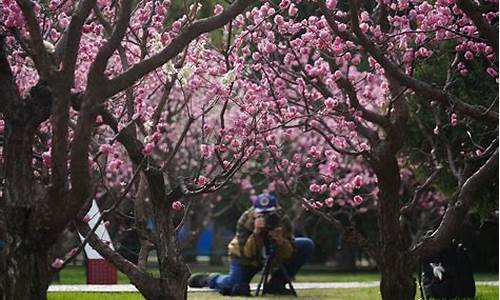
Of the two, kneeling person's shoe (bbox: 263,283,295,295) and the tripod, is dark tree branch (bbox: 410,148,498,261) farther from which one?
kneeling person's shoe (bbox: 263,283,295,295)

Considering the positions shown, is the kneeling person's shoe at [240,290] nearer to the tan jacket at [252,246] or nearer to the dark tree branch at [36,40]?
the tan jacket at [252,246]

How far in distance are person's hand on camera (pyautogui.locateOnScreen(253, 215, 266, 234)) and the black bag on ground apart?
2.84 metres

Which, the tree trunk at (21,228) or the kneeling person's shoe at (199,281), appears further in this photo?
the kneeling person's shoe at (199,281)

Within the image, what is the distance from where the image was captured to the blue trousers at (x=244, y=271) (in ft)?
45.3

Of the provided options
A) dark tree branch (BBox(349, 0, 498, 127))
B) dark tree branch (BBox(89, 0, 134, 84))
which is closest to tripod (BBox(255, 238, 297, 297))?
dark tree branch (BBox(349, 0, 498, 127))

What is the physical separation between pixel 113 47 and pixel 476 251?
21030 millimetres

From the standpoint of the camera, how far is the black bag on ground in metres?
11.4

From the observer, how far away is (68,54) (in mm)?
5324

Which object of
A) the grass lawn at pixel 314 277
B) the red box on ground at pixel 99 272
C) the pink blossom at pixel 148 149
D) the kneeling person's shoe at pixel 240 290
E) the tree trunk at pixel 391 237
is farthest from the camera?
the grass lawn at pixel 314 277

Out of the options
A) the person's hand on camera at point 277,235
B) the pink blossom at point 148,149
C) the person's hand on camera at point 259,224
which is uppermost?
the person's hand on camera at point 259,224

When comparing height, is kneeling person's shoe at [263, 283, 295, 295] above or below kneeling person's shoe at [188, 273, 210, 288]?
below

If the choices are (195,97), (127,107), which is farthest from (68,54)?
(195,97)

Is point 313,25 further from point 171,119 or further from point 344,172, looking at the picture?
point 344,172

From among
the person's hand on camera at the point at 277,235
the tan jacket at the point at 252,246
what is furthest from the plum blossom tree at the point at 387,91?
the tan jacket at the point at 252,246
